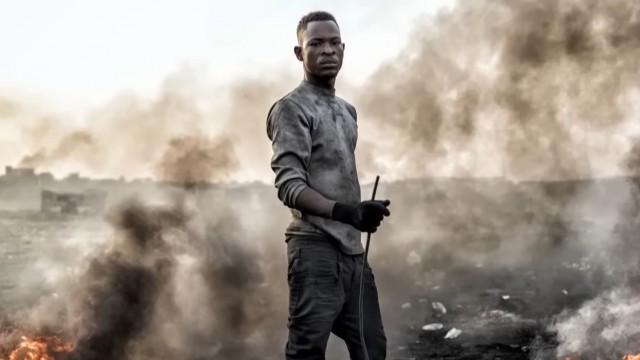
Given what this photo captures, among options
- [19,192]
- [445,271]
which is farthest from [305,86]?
[19,192]

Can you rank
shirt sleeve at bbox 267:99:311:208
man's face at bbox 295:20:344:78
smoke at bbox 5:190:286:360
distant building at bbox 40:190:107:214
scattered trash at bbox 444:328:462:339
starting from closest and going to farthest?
shirt sleeve at bbox 267:99:311:208, man's face at bbox 295:20:344:78, scattered trash at bbox 444:328:462:339, smoke at bbox 5:190:286:360, distant building at bbox 40:190:107:214

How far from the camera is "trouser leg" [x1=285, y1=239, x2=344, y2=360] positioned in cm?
356

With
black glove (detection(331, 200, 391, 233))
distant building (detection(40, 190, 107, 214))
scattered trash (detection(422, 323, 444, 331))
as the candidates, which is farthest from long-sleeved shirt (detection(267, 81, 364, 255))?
distant building (detection(40, 190, 107, 214))

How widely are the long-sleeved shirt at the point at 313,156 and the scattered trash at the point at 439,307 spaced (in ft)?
34.0

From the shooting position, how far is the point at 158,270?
54.9 feet

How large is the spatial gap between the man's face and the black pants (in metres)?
0.85

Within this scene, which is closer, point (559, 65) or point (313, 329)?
point (313, 329)

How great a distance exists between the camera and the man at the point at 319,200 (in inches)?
139

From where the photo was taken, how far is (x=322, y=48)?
3.71 metres

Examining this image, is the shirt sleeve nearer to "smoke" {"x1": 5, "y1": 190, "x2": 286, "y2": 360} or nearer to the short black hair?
the short black hair

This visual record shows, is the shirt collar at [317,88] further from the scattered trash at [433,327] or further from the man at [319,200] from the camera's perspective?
the scattered trash at [433,327]

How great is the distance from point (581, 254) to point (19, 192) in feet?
41.5

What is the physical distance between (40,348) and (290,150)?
12.6m

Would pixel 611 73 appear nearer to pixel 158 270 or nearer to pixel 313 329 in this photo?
pixel 158 270
